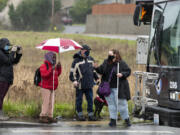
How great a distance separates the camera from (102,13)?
2800 inches

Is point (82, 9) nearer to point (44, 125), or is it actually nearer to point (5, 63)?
point (5, 63)

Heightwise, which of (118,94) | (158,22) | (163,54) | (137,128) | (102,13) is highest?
(102,13)

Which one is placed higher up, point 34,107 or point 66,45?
point 66,45

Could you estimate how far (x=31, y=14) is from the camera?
7331cm

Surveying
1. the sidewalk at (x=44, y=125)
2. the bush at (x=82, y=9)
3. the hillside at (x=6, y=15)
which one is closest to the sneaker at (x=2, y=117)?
the sidewalk at (x=44, y=125)

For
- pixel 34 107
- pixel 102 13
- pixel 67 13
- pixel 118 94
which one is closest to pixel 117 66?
pixel 118 94

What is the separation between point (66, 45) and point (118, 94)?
154 centimetres

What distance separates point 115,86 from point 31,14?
2521 inches

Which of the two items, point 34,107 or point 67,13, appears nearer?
point 34,107

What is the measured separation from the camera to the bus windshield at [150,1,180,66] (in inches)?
373

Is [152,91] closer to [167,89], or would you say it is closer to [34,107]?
[167,89]

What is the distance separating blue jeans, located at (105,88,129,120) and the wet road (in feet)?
0.87

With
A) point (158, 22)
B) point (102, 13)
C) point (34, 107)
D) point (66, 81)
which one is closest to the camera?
point (158, 22)

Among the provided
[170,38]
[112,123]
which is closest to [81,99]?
[112,123]
